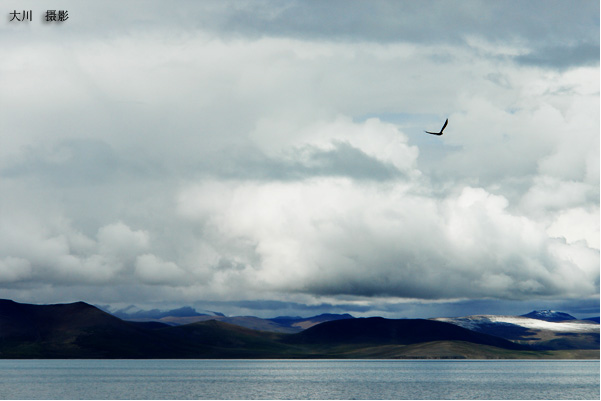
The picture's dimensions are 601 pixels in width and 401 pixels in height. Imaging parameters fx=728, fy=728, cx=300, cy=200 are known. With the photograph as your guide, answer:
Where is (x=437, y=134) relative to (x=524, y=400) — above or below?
above

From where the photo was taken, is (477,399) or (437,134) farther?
(477,399)

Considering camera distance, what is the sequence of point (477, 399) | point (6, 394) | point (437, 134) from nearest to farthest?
point (437, 134)
point (477, 399)
point (6, 394)

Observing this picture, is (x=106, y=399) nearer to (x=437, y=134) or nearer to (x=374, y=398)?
(x=374, y=398)

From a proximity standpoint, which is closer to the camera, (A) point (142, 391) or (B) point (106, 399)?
(B) point (106, 399)

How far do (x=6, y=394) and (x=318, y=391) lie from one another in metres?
77.7

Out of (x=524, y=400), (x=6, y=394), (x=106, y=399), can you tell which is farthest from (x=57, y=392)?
(x=524, y=400)

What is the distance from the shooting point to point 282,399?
159250mm

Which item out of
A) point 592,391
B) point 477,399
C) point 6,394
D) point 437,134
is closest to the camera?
point 437,134

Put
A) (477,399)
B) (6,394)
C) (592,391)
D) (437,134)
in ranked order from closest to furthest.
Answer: (437,134)
(477,399)
(6,394)
(592,391)

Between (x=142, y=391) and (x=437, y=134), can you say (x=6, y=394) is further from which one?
(x=437, y=134)

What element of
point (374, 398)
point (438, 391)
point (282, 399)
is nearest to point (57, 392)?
point (282, 399)

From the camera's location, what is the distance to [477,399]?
157125 mm

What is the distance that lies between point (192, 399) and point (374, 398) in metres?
40.4

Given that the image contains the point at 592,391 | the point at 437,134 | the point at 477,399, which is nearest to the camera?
the point at 437,134
